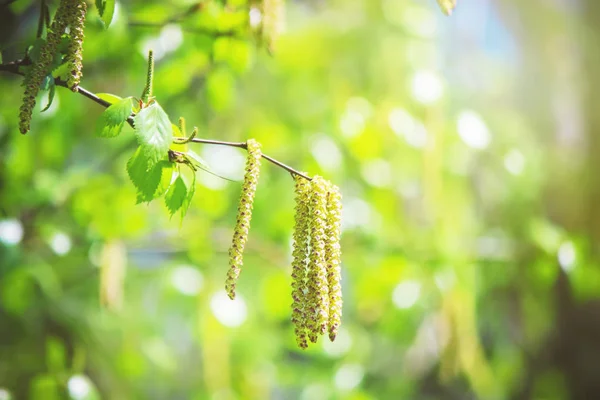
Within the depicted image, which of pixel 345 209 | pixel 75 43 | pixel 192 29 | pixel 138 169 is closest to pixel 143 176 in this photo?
pixel 138 169

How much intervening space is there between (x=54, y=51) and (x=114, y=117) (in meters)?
0.06

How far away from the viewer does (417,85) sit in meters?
1.31

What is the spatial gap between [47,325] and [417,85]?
3.17 feet

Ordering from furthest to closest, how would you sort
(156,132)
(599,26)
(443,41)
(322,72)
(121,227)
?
(599,26) → (443,41) → (322,72) → (121,227) → (156,132)

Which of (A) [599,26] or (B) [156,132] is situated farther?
(A) [599,26]

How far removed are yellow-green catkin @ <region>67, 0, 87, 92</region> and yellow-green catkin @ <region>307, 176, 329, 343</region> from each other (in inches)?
7.3

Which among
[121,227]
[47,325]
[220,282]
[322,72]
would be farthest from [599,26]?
[47,325]

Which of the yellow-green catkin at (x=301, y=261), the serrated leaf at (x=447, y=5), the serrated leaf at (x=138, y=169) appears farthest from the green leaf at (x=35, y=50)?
the serrated leaf at (x=447, y=5)

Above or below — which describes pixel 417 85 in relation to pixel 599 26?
below

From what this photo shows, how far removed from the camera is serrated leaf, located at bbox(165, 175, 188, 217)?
1.63ft

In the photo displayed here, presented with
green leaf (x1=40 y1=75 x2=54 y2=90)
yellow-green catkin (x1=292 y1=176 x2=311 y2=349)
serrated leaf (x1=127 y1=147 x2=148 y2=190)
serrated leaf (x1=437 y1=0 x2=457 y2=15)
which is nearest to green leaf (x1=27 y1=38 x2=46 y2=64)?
green leaf (x1=40 y1=75 x2=54 y2=90)

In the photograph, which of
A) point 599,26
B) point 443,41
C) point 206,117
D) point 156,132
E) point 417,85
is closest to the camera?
point 156,132

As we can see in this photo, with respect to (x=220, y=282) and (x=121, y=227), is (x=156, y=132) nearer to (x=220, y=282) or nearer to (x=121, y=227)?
(x=121, y=227)

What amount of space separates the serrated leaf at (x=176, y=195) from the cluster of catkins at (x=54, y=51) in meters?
0.11
